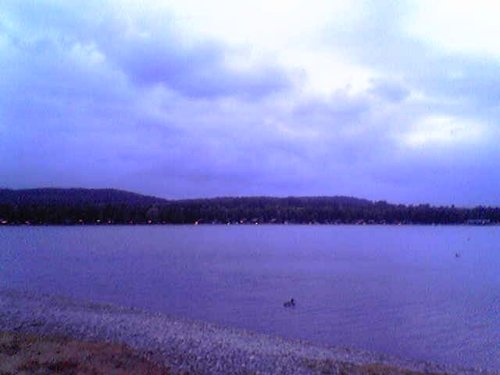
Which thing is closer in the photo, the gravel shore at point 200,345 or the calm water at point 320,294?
the gravel shore at point 200,345

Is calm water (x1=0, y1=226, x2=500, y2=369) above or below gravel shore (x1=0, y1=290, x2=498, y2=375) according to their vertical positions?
below

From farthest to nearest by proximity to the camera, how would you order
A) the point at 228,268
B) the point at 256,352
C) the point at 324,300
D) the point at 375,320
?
the point at 228,268 < the point at 324,300 < the point at 375,320 < the point at 256,352

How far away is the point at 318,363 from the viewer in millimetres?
22609

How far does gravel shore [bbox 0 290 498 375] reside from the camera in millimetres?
20969

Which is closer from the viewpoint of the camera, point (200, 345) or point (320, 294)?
point (200, 345)

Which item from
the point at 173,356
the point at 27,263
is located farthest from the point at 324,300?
the point at 27,263

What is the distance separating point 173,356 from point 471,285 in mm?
50200

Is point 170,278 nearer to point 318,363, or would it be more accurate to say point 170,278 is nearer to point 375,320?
point 375,320

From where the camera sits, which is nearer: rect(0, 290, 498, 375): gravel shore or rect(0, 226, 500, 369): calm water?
rect(0, 290, 498, 375): gravel shore

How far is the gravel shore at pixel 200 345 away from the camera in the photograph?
68.8ft

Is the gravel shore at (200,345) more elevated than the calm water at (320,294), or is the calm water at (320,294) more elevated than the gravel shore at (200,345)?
the gravel shore at (200,345)

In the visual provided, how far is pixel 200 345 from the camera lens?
82.8 ft

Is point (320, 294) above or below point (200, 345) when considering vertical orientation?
below

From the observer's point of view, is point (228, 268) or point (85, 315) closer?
point (85, 315)
